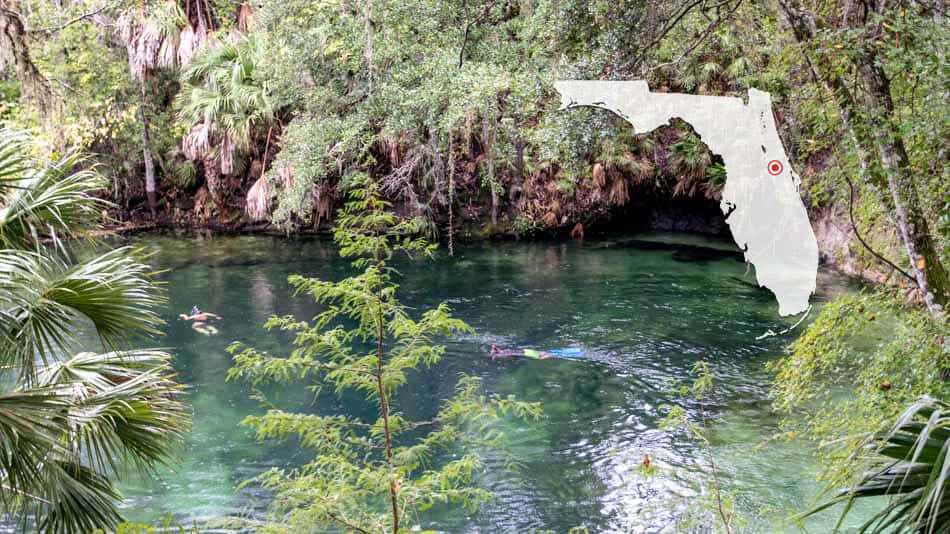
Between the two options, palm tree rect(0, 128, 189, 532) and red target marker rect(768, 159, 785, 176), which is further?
red target marker rect(768, 159, 785, 176)

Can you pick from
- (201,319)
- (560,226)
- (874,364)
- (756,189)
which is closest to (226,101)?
(201,319)

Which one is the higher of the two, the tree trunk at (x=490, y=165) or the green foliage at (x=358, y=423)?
the tree trunk at (x=490, y=165)

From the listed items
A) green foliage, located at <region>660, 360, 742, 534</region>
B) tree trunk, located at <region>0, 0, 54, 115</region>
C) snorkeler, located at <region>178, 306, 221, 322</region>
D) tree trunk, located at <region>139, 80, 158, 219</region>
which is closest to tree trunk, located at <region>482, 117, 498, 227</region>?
snorkeler, located at <region>178, 306, 221, 322</region>

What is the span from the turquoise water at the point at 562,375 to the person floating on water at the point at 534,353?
165 millimetres

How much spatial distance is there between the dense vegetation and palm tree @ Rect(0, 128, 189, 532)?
24mm

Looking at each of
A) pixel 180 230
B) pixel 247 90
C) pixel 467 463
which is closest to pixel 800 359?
pixel 467 463

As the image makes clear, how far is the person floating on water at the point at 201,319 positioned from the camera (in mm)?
12898

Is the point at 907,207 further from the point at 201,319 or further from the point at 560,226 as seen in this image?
the point at 560,226

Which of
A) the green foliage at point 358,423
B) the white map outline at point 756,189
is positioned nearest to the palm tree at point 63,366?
the green foliage at point 358,423

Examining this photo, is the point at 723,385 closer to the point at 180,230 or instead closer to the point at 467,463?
the point at 467,463

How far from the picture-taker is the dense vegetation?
4.83m

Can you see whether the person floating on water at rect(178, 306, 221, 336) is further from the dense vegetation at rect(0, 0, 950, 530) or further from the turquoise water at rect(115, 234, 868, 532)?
the dense vegetation at rect(0, 0, 950, 530)

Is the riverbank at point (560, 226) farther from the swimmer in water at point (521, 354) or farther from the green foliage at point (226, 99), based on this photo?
the swimmer in water at point (521, 354)

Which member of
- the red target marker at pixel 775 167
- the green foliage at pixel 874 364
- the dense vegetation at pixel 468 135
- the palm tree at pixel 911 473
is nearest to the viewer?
the palm tree at pixel 911 473
